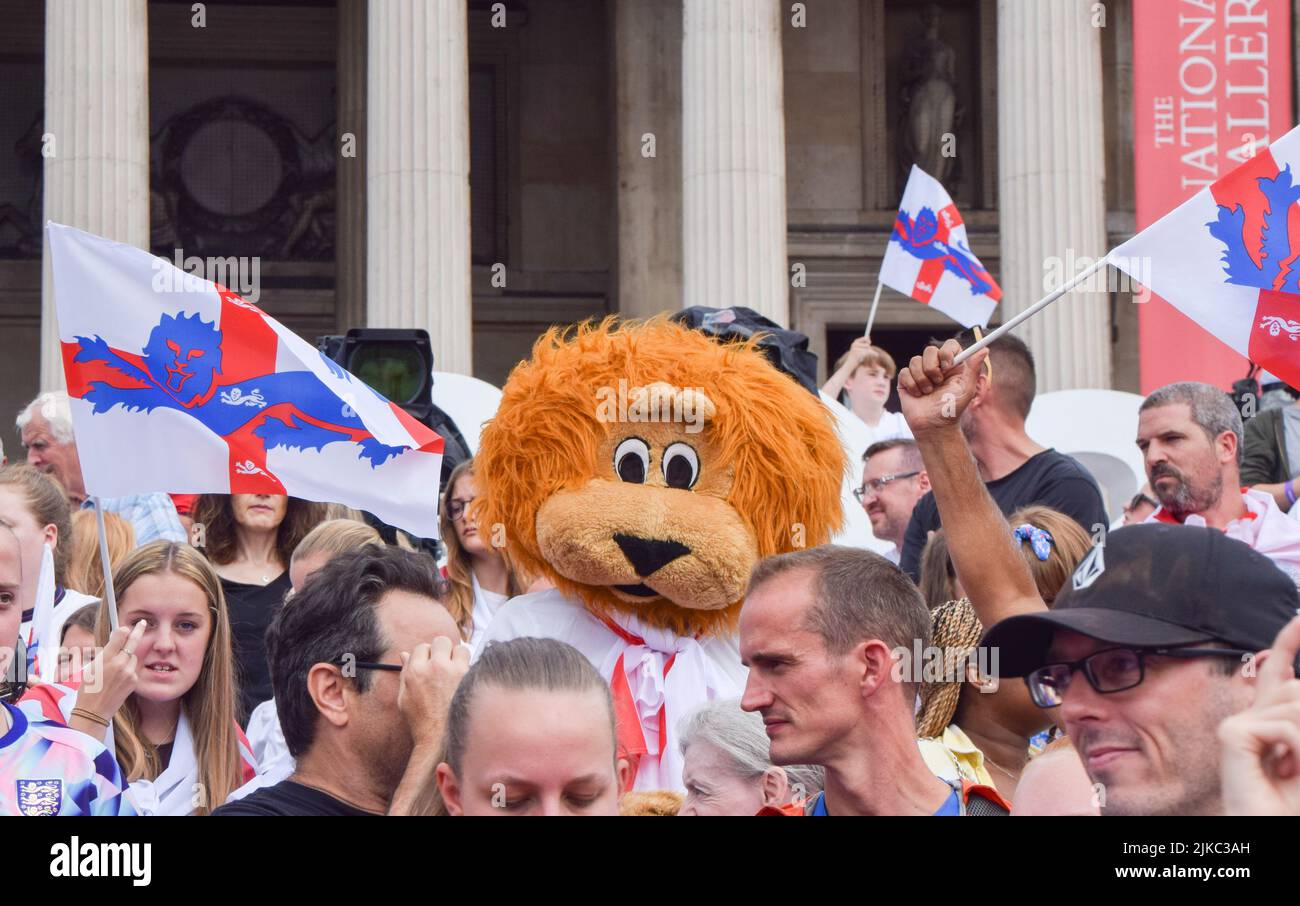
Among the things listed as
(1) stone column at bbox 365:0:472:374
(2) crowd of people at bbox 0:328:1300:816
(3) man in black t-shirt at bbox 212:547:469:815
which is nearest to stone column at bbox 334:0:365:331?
(1) stone column at bbox 365:0:472:374

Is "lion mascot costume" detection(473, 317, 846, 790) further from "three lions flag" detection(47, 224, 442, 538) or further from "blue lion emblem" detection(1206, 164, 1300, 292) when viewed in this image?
"blue lion emblem" detection(1206, 164, 1300, 292)

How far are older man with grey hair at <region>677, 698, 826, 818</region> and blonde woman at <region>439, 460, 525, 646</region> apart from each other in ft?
10.4

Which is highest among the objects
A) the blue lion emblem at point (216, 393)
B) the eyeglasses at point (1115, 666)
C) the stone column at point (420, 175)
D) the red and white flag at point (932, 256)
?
the stone column at point (420, 175)

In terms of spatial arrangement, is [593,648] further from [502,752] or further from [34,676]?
[502,752]

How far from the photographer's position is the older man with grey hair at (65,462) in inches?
397

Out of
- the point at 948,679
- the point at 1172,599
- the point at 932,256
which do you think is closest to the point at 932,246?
the point at 932,256

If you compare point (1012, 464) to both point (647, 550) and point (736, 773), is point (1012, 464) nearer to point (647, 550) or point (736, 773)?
point (647, 550)

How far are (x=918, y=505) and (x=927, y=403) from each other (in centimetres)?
303

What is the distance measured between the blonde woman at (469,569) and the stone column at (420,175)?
1378 centimetres

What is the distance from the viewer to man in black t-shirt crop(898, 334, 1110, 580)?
306 inches

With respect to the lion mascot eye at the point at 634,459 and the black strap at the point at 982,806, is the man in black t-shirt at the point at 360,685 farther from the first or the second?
the lion mascot eye at the point at 634,459

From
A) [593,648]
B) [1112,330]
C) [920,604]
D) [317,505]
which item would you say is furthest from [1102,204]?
[920,604]

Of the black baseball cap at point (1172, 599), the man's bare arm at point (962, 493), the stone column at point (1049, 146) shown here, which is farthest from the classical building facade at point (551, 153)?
the black baseball cap at point (1172, 599)
